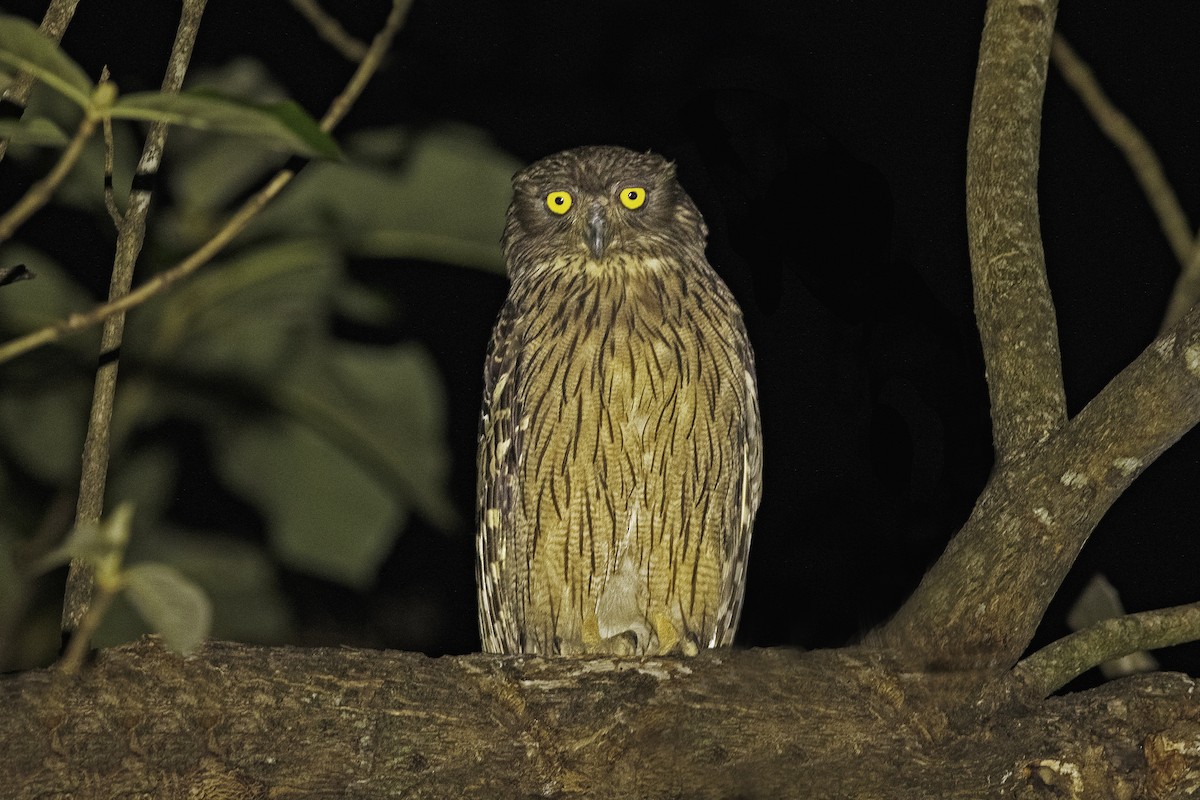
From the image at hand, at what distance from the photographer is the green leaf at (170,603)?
2.70 feet

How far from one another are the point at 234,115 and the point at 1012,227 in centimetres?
147

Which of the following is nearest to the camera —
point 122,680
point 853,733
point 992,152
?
point 122,680

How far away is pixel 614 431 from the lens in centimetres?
274

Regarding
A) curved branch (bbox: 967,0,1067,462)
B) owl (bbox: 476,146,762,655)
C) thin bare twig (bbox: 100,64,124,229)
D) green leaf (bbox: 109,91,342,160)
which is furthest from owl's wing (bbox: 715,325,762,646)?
green leaf (bbox: 109,91,342,160)

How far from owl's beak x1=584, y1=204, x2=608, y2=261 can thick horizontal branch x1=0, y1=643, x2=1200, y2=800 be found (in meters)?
1.34

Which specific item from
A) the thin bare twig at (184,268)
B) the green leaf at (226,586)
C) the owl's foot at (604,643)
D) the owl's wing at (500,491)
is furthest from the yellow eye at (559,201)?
the thin bare twig at (184,268)

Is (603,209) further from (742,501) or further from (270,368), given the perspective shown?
(270,368)

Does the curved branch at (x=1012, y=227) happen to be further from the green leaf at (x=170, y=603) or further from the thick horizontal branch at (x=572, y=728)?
the green leaf at (x=170, y=603)

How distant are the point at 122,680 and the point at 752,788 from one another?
76 centimetres

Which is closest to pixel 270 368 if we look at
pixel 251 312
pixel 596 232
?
pixel 251 312

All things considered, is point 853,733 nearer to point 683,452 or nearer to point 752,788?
point 752,788

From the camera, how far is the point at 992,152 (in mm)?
2076

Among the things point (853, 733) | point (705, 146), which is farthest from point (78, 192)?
point (705, 146)

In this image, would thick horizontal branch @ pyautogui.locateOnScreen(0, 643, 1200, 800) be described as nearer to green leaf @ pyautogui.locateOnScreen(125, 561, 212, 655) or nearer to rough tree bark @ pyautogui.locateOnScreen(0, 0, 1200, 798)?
rough tree bark @ pyautogui.locateOnScreen(0, 0, 1200, 798)
